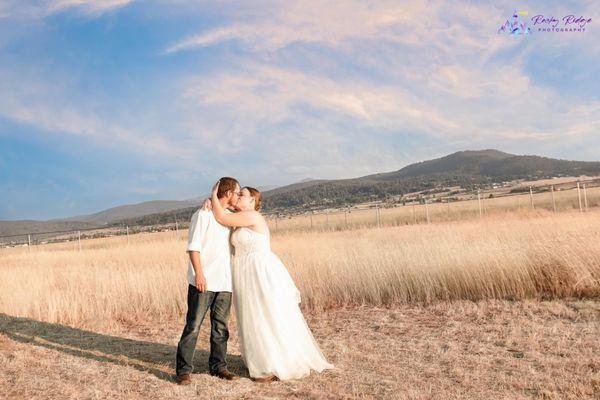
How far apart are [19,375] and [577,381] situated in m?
6.06

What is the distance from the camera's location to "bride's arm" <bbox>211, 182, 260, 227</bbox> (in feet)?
18.6

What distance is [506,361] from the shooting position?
19.7 feet

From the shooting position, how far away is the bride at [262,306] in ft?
18.9

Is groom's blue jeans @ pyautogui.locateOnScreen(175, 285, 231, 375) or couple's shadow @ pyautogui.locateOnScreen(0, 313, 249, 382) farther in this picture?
couple's shadow @ pyautogui.locateOnScreen(0, 313, 249, 382)

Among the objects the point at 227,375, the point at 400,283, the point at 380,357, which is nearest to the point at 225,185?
the point at 227,375

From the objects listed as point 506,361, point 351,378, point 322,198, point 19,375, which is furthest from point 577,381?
point 322,198

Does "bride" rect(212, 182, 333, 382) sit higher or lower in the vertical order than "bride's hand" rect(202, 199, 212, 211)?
lower

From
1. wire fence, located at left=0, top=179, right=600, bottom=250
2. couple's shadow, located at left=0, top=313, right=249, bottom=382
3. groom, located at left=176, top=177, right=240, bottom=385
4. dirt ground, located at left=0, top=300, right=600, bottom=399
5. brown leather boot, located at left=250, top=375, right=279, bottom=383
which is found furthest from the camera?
wire fence, located at left=0, top=179, right=600, bottom=250

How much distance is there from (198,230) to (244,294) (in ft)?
2.77

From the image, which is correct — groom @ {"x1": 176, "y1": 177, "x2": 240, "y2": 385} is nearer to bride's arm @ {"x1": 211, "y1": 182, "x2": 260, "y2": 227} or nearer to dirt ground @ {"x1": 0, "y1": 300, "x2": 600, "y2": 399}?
bride's arm @ {"x1": 211, "y1": 182, "x2": 260, "y2": 227}

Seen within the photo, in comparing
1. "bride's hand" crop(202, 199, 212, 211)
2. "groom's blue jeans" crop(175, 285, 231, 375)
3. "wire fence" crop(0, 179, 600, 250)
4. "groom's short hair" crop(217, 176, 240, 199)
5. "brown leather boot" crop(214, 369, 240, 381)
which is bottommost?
"wire fence" crop(0, 179, 600, 250)

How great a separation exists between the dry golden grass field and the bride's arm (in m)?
1.70

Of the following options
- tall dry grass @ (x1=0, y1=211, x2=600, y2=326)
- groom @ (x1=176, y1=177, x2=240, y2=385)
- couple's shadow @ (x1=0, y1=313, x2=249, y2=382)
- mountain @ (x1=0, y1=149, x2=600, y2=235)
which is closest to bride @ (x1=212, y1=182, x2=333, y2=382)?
groom @ (x1=176, y1=177, x2=240, y2=385)

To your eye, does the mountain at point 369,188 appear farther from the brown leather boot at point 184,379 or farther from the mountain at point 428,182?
the brown leather boot at point 184,379
